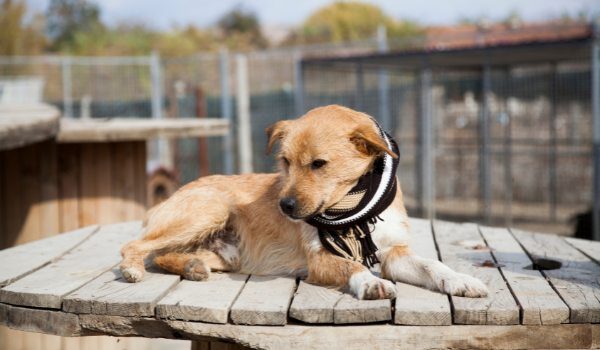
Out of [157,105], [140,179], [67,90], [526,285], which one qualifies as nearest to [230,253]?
[526,285]

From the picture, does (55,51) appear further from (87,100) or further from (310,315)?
(310,315)

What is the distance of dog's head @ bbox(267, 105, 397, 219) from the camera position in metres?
3.05

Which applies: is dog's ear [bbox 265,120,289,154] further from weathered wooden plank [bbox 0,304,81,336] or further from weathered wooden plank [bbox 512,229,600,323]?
weathered wooden plank [bbox 512,229,600,323]

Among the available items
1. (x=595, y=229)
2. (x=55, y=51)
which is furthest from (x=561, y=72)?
(x=55, y=51)

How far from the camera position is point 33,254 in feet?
12.6

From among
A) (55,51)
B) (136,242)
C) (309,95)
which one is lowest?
(136,242)

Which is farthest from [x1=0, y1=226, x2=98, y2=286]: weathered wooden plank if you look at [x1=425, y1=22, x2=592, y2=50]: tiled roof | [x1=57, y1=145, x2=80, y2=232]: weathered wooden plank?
[x1=425, y1=22, x2=592, y2=50]: tiled roof

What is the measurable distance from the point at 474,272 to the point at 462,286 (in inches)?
19.2

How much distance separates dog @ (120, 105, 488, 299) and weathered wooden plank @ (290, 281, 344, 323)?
104mm

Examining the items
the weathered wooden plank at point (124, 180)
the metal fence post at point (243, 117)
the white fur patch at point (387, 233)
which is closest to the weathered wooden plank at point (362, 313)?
the white fur patch at point (387, 233)

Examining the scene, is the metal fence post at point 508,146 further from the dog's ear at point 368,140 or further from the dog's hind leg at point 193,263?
the dog's ear at point 368,140

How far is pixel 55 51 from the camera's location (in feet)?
103

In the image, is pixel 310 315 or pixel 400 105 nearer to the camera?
pixel 310 315

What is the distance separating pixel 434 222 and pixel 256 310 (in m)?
2.25
